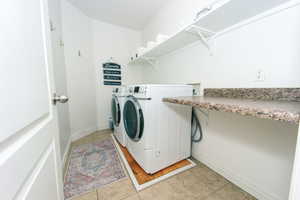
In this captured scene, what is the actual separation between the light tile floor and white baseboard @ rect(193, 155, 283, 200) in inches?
1.7

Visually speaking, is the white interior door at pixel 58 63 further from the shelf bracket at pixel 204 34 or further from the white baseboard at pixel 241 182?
the white baseboard at pixel 241 182

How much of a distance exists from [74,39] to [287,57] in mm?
2958

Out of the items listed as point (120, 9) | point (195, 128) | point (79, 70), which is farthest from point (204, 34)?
point (79, 70)

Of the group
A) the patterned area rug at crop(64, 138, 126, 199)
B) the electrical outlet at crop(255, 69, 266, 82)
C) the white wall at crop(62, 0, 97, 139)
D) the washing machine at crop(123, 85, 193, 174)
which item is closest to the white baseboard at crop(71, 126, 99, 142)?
the white wall at crop(62, 0, 97, 139)

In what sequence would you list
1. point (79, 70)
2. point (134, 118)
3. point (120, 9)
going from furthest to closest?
1. point (79, 70)
2. point (120, 9)
3. point (134, 118)

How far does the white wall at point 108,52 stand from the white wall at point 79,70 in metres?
0.12

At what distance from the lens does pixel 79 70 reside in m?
2.42

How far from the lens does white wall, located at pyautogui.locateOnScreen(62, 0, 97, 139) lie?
2.21 metres

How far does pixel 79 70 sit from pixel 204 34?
229cm

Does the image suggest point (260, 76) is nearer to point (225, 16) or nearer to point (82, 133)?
point (225, 16)

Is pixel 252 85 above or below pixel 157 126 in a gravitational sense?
above

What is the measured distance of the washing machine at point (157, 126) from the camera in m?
1.31

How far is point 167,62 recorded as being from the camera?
2.22 meters

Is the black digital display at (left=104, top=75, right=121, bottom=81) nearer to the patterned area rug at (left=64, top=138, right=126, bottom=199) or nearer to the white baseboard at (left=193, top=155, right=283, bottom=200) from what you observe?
the patterned area rug at (left=64, top=138, right=126, bottom=199)
